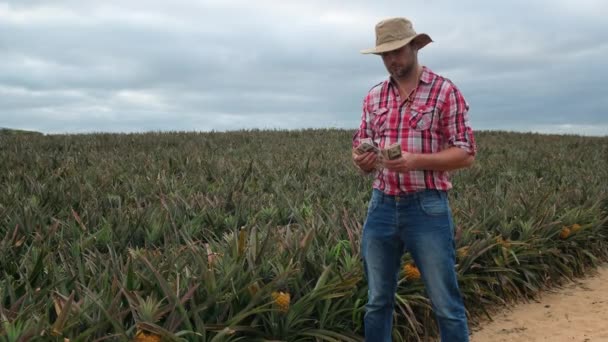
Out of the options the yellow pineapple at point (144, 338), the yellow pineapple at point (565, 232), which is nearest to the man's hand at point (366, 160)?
the yellow pineapple at point (144, 338)

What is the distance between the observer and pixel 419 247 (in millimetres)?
3084

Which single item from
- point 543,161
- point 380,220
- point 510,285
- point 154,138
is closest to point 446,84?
point 380,220

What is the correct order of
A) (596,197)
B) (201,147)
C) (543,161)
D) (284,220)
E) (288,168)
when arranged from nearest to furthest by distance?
(284,220) < (596,197) < (288,168) < (543,161) < (201,147)

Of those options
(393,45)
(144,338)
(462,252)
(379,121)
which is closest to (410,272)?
(462,252)

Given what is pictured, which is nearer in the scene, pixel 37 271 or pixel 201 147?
pixel 37 271

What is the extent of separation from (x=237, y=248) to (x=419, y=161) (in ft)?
5.00

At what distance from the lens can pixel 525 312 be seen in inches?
216

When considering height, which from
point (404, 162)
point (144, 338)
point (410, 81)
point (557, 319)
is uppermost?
point (410, 81)

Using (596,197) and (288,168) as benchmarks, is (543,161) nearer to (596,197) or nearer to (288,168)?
(596,197)

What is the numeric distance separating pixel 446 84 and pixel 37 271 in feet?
9.34

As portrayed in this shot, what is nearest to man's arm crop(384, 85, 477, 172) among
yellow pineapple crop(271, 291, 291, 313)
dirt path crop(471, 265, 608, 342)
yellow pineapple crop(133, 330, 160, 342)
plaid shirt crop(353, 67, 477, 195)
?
plaid shirt crop(353, 67, 477, 195)

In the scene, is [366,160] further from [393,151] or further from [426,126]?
[426,126]

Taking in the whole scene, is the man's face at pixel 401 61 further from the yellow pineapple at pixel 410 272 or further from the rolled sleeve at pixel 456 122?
the yellow pineapple at pixel 410 272

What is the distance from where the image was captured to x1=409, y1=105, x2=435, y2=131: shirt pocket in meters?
3.04
